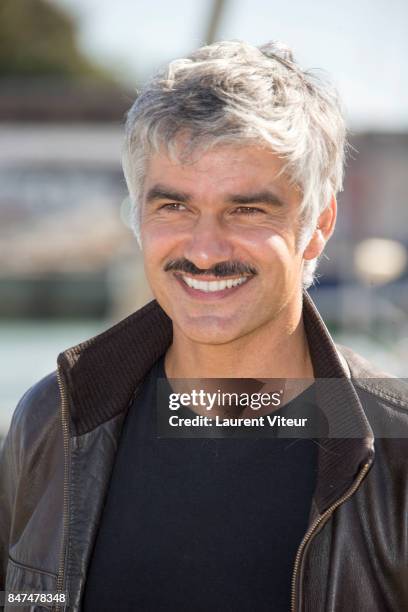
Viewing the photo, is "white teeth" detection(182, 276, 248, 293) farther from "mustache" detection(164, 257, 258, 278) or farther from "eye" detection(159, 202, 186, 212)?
"eye" detection(159, 202, 186, 212)

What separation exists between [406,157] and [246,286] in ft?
49.5

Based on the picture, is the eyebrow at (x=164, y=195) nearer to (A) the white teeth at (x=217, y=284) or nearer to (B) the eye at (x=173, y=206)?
(B) the eye at (x=173, y=206)

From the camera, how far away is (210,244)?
174cm

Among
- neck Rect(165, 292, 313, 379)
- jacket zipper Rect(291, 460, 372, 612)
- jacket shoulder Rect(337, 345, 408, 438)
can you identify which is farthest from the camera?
neck Rect(165, 292, 313, 379)

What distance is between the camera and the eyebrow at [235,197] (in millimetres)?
1727

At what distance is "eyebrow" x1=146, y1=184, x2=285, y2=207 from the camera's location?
1.73 m

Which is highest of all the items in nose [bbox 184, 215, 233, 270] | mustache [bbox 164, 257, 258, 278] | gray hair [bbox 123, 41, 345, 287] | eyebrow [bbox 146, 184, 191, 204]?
gray hair [bbox 123, 41, 345, 287]

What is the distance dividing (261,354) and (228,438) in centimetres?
20

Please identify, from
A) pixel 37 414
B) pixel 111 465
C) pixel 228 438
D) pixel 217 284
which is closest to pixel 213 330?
pixel 217 284

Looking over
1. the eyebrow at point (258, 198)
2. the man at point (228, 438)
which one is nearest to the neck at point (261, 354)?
the man at point (228, 438)

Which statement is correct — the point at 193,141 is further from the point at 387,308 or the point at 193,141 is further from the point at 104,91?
the point at 104,91

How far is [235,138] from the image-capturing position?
172 centimetres

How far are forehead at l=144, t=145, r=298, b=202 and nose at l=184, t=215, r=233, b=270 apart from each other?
0.21 feet

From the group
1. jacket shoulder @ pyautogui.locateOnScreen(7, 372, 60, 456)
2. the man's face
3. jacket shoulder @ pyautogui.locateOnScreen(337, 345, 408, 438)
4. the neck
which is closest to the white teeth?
the man's face
